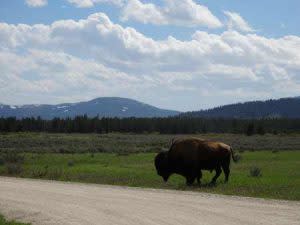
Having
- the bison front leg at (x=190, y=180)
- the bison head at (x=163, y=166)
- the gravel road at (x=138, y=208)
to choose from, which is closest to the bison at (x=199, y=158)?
the bison front leg at (x=190, y=180)

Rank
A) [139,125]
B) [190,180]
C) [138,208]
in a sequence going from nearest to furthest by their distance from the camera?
[138,208] → [190,180] → [139,125]

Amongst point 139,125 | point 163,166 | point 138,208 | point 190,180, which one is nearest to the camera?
point 138,208

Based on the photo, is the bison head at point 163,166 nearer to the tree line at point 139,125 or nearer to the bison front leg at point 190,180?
the bison front leg at point 190,180

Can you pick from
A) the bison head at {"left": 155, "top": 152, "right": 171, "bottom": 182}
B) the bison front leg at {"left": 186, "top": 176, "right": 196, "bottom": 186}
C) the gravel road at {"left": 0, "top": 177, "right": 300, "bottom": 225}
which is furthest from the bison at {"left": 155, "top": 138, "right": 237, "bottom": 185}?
the gravel road at {"left": 0, "top": 177, "right": 300, "bottom": 225}

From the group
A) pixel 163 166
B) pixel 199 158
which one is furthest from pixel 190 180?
pixel 163 166

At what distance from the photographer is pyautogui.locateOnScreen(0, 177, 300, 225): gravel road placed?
1377cm

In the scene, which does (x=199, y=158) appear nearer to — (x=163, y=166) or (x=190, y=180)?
(x=190, y=180)

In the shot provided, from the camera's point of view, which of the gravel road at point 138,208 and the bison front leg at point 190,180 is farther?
the bison front leg at point 190,180

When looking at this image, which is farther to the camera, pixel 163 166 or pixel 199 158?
pixel 163 166

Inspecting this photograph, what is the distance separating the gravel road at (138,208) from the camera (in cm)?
1377

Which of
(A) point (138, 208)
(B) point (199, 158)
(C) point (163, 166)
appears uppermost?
(B) point (199, 158)

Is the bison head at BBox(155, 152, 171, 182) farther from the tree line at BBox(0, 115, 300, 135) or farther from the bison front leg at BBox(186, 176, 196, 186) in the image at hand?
the tree line at BBox(0, 115, 300, 135)

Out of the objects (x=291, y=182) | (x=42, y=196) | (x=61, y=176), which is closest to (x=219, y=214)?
(x=42, y=196)

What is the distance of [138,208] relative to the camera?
15938mm
